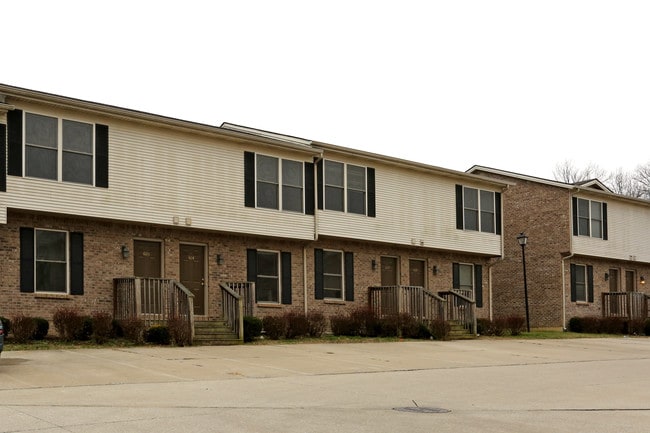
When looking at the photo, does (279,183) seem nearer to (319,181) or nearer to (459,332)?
(319,181)

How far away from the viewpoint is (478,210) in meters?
33.1

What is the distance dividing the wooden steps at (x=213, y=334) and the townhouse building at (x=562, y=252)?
54.4 feet

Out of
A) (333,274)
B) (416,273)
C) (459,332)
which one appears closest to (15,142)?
(333,274)

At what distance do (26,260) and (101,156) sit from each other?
10.5ft

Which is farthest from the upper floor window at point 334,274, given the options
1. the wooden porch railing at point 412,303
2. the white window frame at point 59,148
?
the white window frame at point 59,148

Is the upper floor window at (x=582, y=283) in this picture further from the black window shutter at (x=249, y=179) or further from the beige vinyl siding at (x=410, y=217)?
the black window shutter at (x=249, y=179)

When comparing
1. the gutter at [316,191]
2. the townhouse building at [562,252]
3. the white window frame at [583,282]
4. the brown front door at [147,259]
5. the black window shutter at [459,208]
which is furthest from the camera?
the white window frame at [583,282]

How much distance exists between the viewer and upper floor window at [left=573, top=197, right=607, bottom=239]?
3653 centimetres

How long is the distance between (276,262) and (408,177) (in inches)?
248

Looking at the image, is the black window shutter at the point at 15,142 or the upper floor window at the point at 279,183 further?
the upper floor window at the point at 279,183

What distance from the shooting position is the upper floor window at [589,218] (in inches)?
1438

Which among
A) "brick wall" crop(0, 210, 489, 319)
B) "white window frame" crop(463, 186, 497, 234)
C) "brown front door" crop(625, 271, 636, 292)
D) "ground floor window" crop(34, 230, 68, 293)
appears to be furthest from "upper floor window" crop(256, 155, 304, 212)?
"brown front door" crop(625, 271, 636, 292)

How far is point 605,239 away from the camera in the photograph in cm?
3791

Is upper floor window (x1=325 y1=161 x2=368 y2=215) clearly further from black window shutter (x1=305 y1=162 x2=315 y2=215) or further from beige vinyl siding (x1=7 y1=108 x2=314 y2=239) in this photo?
beige vinyl siding (x1=7 y1=108 x2=314 y2=239)
